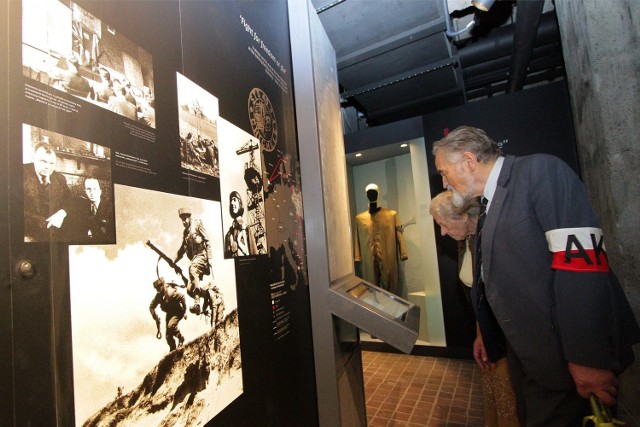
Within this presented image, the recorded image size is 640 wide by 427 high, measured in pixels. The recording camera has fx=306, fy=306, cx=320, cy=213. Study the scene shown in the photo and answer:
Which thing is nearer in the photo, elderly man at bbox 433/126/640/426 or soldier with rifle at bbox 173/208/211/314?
soldier with rifle at bbox 173/208/211/314

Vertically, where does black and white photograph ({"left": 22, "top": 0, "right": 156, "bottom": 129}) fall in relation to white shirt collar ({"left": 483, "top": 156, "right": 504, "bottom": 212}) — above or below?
above

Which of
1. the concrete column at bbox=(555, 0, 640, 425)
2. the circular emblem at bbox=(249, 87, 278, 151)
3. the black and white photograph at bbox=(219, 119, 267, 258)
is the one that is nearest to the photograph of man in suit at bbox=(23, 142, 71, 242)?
the black and white photograph at bbox=(219, 119, 267, 258)

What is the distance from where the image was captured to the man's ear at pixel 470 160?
1611 mm

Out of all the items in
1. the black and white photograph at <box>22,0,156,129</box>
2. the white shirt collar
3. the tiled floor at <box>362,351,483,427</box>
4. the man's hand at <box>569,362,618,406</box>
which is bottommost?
the tiled floor at <box>362,351,483,427</box>

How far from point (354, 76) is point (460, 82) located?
5.11 feet

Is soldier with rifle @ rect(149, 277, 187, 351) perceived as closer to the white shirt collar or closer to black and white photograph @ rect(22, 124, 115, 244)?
black and white photograph @ rect(22, 124, 115, 244)

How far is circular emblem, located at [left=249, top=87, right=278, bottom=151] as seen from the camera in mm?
1275

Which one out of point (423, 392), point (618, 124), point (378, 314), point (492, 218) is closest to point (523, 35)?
point (618, 124)

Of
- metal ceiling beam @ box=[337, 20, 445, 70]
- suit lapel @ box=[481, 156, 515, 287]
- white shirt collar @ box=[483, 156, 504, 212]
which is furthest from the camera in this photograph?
metal ceiling beam @ box=[337, 20, 445, 70]

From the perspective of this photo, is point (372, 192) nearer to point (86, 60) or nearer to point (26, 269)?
point (86, 60)

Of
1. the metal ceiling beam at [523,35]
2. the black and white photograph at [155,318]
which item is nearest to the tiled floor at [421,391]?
the black and white photograph at [155,318]

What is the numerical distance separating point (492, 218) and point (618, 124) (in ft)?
5.58

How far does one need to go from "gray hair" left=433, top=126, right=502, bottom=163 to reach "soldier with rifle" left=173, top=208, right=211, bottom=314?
4.56 ft

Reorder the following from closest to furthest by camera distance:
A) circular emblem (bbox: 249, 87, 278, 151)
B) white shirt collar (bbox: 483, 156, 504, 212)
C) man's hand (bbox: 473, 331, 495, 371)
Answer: circular emblem (bbox: 249, 87, 278, 151)
white shirt collar (bbox: 483, 156, 504, 212)
man's hand (bbox: 473, 331, 495, 371)
